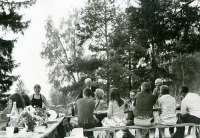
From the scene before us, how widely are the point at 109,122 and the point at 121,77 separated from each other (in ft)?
41.3

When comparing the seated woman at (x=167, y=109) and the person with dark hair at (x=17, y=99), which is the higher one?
the person with dark hair at (x=17, y=99)

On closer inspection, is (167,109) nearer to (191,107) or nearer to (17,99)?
(191,107)

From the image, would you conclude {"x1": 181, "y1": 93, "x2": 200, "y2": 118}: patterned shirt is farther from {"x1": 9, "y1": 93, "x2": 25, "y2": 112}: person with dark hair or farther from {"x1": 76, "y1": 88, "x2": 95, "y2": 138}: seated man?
{"x1": 9, "y1": 93, "x2": 25, "y2": 112}: person with dark hair

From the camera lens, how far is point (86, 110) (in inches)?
190

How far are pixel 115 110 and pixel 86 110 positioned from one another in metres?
0.53

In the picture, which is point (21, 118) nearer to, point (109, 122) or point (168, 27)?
point (109, 122)

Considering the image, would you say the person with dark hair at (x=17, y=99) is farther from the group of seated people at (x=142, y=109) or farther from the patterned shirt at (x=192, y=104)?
the patterned shirt at (x=192, y=104)

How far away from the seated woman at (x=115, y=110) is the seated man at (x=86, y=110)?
1.09 feet

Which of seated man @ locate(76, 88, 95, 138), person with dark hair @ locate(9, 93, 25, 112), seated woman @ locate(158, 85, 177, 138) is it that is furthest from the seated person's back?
seated woman @ locate(158, 85, 177, 138)

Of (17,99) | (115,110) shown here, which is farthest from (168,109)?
(17,99)

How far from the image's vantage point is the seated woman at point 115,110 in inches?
194

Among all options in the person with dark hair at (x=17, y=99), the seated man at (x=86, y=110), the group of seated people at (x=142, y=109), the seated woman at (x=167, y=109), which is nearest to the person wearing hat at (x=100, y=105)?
the group of seated people at (x=142, y=109)

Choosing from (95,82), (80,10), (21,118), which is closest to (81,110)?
(21,118)

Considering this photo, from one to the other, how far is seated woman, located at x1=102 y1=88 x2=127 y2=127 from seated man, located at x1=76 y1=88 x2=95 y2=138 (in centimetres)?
33
